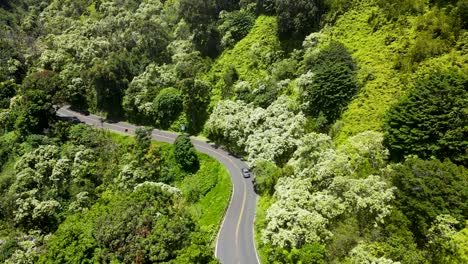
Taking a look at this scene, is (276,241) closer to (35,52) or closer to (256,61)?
(256,61)

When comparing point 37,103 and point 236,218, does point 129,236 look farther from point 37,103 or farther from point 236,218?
point 37,103

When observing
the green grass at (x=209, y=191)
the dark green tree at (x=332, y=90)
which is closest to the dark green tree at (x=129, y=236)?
the green grass at (x=209, y=191)

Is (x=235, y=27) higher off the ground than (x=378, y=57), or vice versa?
(x=235, y=27)

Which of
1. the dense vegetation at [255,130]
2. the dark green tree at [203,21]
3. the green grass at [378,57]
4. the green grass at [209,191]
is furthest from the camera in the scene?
the dark green tree at [203,21]

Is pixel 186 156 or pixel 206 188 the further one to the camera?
pixel 186 156

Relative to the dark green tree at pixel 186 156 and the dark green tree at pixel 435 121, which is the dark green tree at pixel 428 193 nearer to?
the dark green tree at pixel 435 121

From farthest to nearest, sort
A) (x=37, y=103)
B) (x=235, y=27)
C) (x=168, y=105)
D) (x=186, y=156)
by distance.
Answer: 1. (x=235, y=27)
2. (x=37, y=103)
3. (x=168, y=105)
4. (x=186, y=156)

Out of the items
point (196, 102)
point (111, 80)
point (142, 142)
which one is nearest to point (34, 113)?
point (111, 80)
